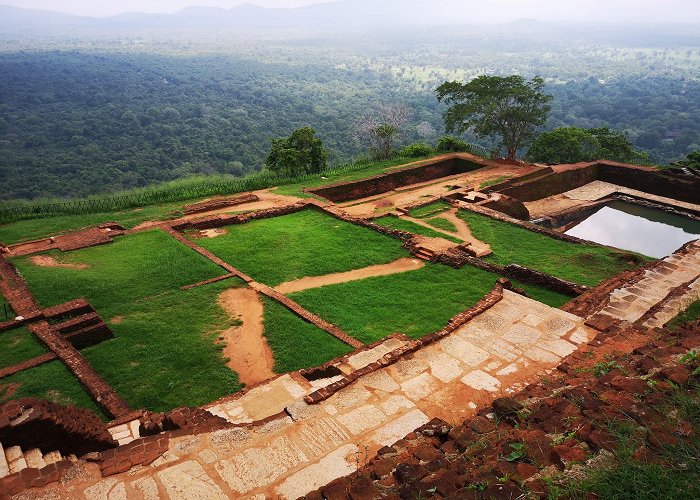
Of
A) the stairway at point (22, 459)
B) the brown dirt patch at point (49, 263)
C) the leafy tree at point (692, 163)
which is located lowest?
the leafy tree at point (692, 163)

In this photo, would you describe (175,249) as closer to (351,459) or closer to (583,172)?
(351,459)

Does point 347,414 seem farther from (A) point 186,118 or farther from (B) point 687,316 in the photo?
(A) point 186,118

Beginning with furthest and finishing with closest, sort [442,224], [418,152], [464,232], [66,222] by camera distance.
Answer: [418,152]
[442,224]
[464,232]
[66,222]

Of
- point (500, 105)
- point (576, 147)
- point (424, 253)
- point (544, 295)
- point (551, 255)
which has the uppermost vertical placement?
point (500, 105)

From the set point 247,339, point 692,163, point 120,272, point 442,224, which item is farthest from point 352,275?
point 692,163

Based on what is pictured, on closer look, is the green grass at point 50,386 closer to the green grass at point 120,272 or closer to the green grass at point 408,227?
the green grass at point 120,272

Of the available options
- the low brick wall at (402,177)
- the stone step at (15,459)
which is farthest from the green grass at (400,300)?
the low brick wall at (402,177)
